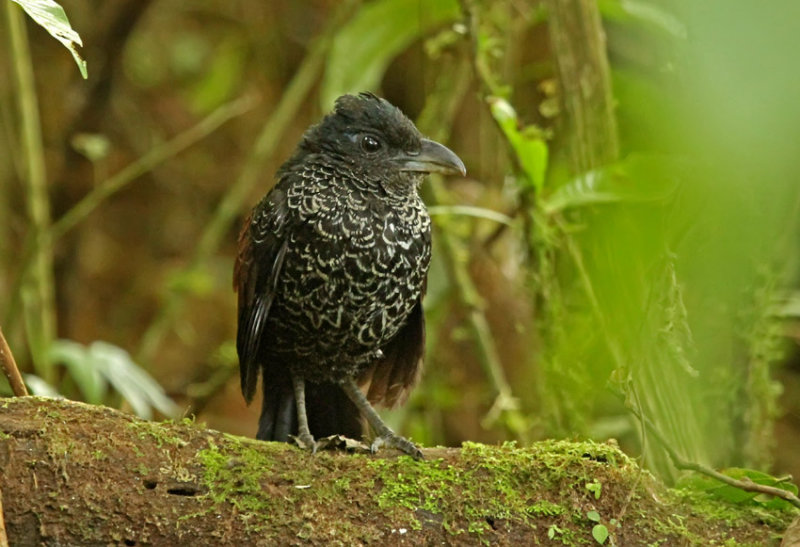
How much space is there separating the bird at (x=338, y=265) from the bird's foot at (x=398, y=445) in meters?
0.10

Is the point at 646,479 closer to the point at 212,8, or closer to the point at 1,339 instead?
the point at 1,339

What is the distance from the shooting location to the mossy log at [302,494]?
222 centimetres

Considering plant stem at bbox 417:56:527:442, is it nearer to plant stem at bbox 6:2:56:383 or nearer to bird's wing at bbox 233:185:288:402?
bird's wing at bbox 233:185:288:402

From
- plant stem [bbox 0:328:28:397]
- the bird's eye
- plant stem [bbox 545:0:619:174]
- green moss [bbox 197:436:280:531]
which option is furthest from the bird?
plant stem [bbox 0:328:28:397]

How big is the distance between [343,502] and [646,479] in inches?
32.6

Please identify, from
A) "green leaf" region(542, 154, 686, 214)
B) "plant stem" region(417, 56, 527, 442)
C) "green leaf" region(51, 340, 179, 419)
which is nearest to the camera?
"green leaf" region(542, 154, 686, 214)

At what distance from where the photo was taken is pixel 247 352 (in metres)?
3.44

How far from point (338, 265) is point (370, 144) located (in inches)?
20.9

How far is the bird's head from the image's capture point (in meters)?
3.50

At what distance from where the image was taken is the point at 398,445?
9.27ft

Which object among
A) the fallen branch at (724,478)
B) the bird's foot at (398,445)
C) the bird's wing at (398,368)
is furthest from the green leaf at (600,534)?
the bird's wing at (398,368)

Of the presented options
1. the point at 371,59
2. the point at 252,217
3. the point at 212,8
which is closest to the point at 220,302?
the point at 212,8

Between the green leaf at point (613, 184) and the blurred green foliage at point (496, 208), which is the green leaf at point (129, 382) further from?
the green leaf at point (613, 184)

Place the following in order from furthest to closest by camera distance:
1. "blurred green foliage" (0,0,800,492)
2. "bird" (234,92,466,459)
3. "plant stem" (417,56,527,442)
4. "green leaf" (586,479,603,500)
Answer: "plant stem" (417,56,527,442), "bird" (234,92,466,459), "green leaf" (586,479,603,500), "blurred green foliage" (0,0,800,492)
